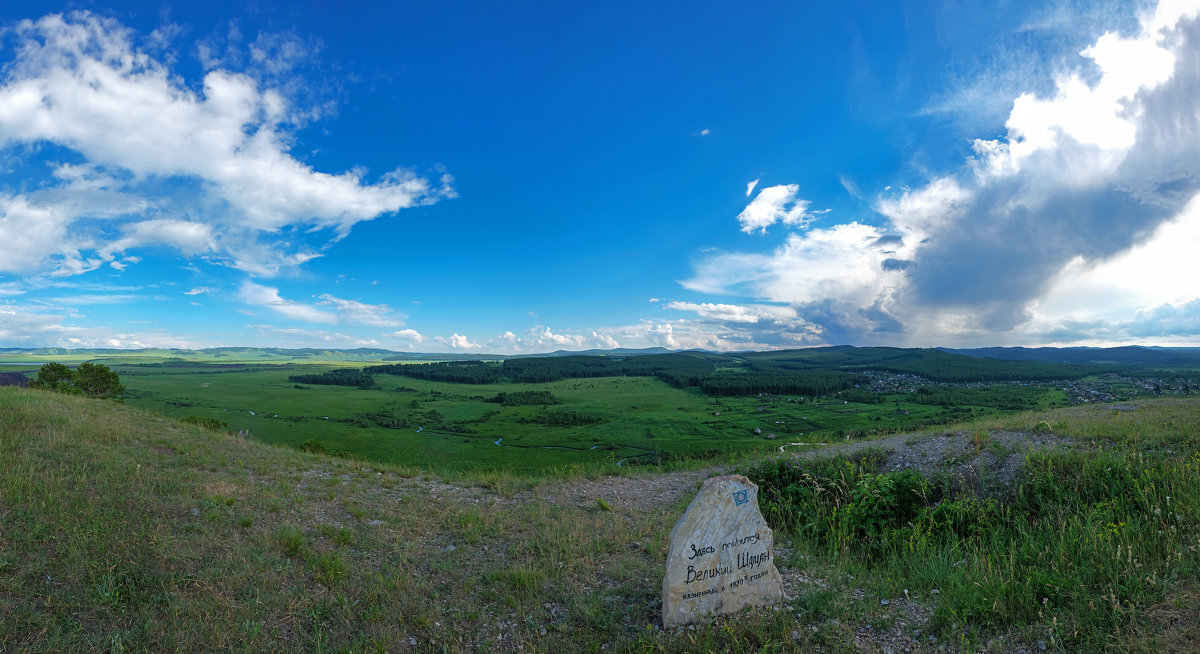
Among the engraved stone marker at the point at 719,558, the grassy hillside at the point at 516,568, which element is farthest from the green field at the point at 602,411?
the engraved stone marker at the point at 719,558

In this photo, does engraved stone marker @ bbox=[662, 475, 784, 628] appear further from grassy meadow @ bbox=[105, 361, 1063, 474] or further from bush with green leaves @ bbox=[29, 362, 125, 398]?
bush with green leaves @ bbox=[29, 362, 125, 398]

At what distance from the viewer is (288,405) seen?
388 ft

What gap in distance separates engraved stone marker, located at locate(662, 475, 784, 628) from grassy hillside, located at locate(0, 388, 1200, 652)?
0.32 meters

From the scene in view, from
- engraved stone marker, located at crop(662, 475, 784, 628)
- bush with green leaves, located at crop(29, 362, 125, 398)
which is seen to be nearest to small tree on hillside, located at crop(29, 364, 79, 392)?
bush with green leaves, located at crop(29, 362, 125, 398)

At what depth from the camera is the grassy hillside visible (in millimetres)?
5438

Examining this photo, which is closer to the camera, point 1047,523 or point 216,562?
point 216,562

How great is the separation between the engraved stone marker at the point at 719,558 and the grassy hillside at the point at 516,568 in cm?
32

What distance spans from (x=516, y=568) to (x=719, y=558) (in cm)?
335

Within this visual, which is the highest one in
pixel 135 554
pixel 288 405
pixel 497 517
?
pixel 135 554

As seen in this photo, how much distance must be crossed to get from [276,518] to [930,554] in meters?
12.4

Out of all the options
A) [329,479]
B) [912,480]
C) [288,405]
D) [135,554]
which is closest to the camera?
[135,554]

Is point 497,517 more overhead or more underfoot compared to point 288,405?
more overhead

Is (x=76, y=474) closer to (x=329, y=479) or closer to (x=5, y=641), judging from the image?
(x=329, y=479)

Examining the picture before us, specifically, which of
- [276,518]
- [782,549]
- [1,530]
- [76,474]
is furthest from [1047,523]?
[76,474]
